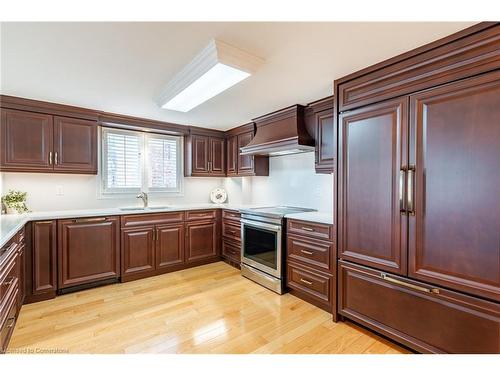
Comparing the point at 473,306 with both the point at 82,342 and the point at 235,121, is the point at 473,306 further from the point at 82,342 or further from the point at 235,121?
the point at 235,121

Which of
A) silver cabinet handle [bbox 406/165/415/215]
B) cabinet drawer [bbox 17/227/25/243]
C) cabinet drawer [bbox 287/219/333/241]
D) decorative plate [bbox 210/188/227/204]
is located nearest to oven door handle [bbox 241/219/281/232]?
cabinet drawer [bbox 287/219/333/241]

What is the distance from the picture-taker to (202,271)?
3.50 meters

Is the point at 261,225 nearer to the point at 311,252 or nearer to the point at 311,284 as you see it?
the point at 311,252

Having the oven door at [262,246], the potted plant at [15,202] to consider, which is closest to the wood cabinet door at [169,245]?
the oven door at [262,246]

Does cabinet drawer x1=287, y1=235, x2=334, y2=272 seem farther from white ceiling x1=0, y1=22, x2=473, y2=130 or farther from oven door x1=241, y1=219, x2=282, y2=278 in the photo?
white ceiling x1=0, y1=22, x2=473, y2=130

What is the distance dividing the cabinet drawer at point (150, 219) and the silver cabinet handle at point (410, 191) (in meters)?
2.75

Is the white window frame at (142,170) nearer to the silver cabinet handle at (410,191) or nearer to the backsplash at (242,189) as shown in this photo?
the backsplash at (242,189)

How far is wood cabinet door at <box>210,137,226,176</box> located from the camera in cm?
421

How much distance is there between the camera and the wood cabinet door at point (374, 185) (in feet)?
5.90

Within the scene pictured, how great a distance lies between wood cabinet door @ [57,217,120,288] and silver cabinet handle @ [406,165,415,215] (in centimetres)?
303

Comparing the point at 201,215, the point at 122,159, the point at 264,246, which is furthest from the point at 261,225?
the point at 122,159

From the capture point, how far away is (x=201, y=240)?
371 cm

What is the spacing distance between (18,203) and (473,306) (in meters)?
4.17

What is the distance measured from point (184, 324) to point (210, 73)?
2.10 meters
